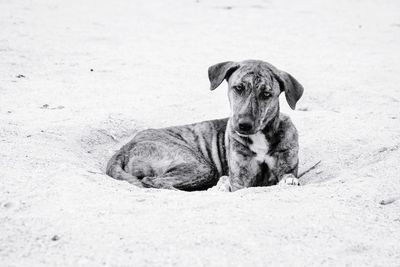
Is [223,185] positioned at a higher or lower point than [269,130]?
lower

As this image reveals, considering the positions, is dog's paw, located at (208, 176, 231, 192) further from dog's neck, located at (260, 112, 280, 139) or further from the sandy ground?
the sandy ground

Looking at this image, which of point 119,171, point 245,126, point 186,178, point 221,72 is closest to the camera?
point 245,126

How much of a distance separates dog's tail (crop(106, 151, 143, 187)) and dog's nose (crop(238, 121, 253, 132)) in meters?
1.08

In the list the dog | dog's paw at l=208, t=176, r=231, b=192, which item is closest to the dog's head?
the dog

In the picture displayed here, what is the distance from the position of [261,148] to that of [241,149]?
206mm

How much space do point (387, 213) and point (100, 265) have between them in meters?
2.19

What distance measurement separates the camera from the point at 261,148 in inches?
226

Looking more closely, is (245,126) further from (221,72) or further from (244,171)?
(221,72)

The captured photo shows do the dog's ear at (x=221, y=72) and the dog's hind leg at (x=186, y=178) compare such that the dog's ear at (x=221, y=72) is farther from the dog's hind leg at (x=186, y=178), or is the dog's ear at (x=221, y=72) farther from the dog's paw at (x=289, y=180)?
the dog's paw at (x=289, y=180)

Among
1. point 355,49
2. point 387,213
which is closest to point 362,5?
point 355,49

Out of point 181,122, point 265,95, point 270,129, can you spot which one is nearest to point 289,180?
point 270,129

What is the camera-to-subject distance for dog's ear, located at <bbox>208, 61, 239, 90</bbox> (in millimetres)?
5867

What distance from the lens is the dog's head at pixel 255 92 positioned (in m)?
5.37

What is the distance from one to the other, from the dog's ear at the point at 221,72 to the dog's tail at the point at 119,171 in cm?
121
